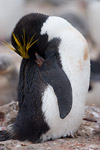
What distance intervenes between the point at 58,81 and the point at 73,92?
153 mm

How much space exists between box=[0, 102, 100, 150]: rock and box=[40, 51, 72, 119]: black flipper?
0.23 metres

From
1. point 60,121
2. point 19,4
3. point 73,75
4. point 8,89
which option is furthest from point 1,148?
point 19,4

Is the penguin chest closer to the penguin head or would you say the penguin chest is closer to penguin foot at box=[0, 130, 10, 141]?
the penguin head

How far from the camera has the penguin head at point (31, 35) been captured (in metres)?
2.97

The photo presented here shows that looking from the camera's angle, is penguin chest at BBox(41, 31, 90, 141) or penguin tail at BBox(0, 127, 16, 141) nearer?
penguin chest at BBox(41, 31, 90, 141)

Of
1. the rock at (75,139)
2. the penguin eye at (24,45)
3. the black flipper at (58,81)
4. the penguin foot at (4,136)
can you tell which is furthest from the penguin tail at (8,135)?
the penguin eye at (24,45)

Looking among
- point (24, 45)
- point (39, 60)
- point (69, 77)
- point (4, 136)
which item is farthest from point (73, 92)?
point (4, 136)

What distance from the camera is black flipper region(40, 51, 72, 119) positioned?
9.00 feet

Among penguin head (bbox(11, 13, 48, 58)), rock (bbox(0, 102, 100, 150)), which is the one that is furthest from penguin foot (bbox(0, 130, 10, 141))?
penguin head (bbox(11, 13, 48, 58))

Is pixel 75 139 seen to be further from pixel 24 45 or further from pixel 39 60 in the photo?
pixel 24 45

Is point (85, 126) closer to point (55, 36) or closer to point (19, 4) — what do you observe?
point (55, 36)

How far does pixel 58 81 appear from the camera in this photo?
2.82 meters

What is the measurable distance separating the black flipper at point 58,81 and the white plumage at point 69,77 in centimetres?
6

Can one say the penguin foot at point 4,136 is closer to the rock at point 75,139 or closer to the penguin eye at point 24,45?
the rock at point 75,139
